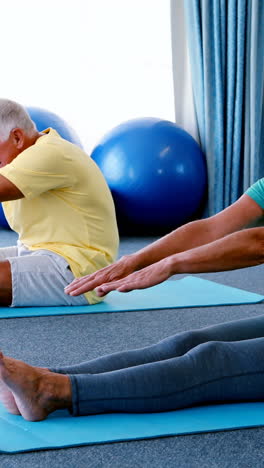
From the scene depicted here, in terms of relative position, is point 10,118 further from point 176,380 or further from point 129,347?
point 176,380

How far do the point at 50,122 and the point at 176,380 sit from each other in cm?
340

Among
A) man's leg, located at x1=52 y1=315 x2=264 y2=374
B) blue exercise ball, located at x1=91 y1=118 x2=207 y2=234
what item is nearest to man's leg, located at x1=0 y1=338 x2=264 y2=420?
man's leg, located at x1=52 y1=315 x2=264 y2=374

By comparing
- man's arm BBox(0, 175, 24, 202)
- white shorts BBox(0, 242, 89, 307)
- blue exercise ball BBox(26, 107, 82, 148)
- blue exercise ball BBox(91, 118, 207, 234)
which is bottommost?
blue exercise ball BBox(91, 118, 207, 234)

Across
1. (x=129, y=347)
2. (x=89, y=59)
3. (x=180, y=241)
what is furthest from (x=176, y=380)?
(x=89, y=59)

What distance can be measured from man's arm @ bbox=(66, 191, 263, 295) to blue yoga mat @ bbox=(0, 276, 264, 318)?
0.83m

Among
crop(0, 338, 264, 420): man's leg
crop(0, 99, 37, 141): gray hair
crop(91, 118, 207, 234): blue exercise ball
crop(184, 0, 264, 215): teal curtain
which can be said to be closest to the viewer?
crop(0, 338, 264, 420): man's leg

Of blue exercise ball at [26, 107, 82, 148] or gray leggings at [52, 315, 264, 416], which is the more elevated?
gray leggings at [52, 315, 264, 416]

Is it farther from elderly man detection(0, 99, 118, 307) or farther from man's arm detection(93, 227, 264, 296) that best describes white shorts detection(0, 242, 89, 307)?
man's arm detection(93, 227, 264, 296)

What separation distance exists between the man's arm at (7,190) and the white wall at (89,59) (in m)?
2.62

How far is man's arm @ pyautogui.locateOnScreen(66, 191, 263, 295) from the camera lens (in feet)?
5.63

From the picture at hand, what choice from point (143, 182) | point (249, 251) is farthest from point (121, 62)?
point (249, 251)

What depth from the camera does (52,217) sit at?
281cm

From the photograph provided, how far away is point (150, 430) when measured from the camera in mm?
1565

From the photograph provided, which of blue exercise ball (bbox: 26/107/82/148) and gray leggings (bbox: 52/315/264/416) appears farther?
blue exercise ball (bbox: 26/107/82/148)
